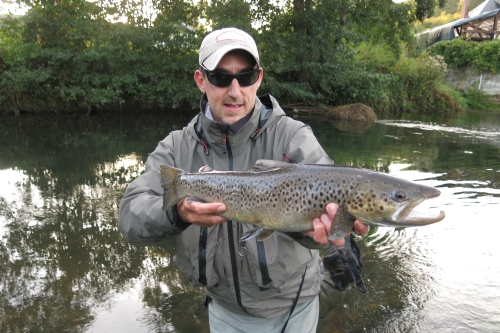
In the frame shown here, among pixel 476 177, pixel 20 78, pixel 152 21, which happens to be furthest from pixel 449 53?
pixel 20 78

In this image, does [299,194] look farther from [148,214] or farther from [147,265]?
[147,265]

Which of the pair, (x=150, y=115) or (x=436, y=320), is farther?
(x=150, y=115)

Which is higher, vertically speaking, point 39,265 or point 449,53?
point 449,53

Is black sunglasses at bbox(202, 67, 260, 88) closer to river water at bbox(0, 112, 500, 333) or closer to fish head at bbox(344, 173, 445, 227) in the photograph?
fish head at bbox(344, 173, 445, 227)

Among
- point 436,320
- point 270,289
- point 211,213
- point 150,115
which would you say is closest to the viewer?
point 211,213

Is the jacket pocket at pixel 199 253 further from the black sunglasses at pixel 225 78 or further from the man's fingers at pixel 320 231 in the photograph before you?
the black sunglasses at pixel 225 78

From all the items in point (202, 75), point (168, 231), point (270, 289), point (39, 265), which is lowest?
point (39, 265)

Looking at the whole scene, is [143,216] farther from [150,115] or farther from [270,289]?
[150,115]

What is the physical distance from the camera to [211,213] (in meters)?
2.29

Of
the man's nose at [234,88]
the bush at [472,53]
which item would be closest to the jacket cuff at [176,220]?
the man's nose at [234,88]

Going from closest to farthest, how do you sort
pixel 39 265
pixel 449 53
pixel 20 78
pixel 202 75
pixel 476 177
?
pixel 202 75 < pixel 39 265 < pixel 476 177 < pixel 20 78 < pixel 449 53

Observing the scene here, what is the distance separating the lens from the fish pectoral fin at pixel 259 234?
2.36 m

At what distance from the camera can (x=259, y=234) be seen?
7.91 ft

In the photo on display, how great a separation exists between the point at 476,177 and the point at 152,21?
17584 millimetres
